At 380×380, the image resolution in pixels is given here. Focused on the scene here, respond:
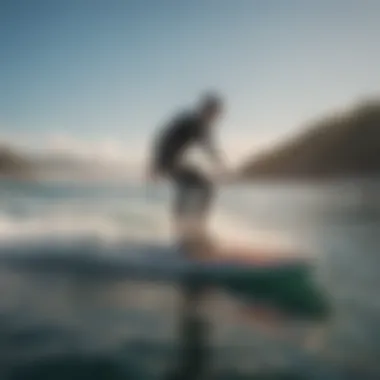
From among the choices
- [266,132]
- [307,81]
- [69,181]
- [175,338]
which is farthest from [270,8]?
[175,338]

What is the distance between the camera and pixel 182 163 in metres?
1.41

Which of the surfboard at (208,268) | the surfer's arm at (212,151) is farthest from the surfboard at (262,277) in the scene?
the surfer's arm at (212,151)

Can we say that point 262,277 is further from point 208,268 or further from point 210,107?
point 210,107

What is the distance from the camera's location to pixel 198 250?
140 cm

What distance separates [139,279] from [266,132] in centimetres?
44

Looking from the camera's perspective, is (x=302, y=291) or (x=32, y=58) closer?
(x=302, y=291)

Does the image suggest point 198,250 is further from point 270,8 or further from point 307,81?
point 270,8

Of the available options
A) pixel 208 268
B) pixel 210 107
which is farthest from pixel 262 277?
pixel 210 107

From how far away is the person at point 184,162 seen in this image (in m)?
1.41

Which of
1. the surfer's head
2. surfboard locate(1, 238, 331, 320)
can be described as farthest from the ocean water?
the surfer's head

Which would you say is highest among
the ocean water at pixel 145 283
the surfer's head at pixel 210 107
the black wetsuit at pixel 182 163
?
the surfer's head at pixel 210 107

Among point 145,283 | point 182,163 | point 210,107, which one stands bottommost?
point 145,283

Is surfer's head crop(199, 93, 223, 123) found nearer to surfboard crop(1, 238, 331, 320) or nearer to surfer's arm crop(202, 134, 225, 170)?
surfer's arm crop(202, 134, 225, 170)

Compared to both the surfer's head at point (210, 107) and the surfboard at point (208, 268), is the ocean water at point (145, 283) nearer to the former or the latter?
the surfboard at point (208, 268)
